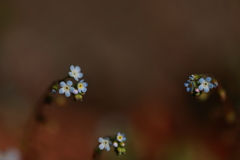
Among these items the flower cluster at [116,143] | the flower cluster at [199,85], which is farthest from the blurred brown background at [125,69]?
the flower cluster at [199,85]

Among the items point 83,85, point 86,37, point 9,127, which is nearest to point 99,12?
point 86,37

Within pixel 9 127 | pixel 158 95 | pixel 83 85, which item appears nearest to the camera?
pixel 83 85

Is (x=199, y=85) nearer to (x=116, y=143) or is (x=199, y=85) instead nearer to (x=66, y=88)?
(x=116, y=143)

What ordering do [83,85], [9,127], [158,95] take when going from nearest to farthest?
[83,85], [9,127], [158,95]

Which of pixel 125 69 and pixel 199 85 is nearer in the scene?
pixel 199 85

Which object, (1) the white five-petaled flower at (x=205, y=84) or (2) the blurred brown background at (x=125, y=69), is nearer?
(1) the white five-petaled flower at (x=205, y=84)

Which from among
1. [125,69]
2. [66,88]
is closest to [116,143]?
[66,88]

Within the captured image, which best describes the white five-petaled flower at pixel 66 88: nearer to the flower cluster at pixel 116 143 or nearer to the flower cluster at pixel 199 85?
the flower cluster at pixel 116 143

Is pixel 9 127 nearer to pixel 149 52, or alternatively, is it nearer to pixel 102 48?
pixel 102 48
